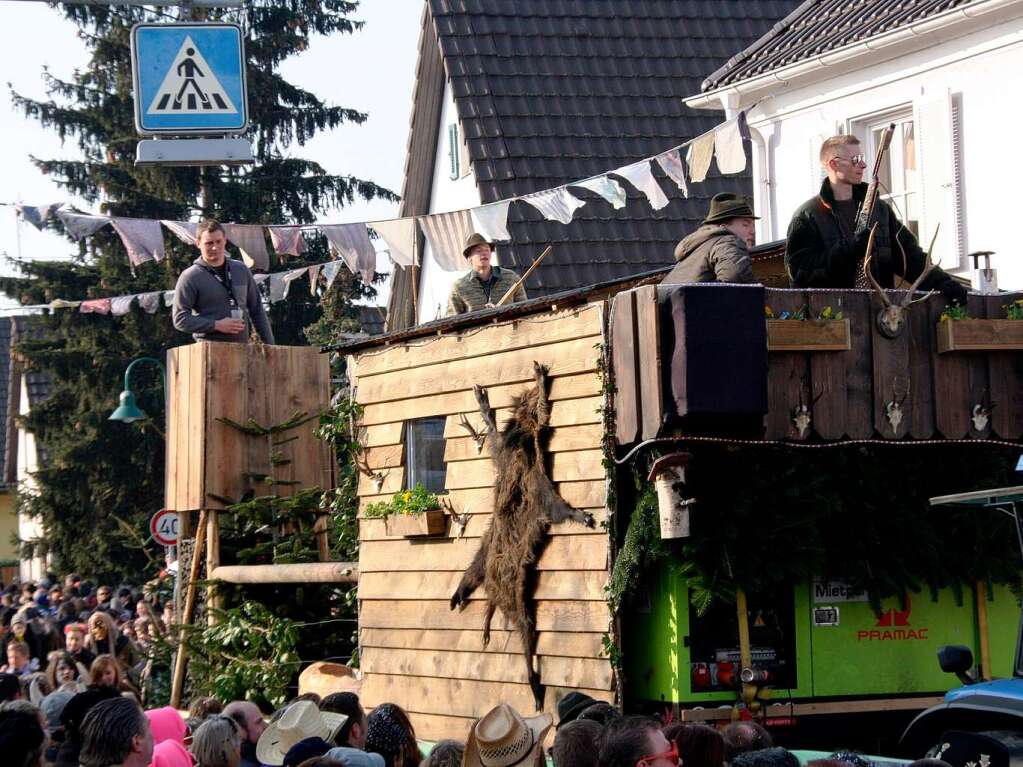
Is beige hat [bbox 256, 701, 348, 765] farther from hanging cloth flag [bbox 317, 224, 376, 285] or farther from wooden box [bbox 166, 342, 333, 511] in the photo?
hanging cloth flag [bbox 317, 224, 376, 285]

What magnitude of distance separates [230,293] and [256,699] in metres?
3.35

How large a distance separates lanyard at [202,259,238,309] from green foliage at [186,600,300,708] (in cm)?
253

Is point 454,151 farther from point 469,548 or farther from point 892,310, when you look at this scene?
point 892,310

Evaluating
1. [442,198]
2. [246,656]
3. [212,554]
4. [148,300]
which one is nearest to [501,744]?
[246,656]

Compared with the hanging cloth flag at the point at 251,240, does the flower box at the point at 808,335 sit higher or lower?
lower

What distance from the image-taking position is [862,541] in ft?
33.1

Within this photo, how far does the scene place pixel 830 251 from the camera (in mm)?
10320

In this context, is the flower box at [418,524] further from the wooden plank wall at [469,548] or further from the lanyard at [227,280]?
the lanyard at [227,280]

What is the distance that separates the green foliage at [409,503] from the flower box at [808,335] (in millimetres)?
3084

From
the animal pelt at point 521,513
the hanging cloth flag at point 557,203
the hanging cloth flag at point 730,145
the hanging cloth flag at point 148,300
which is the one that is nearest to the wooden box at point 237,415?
the hanging cloth flag at point 557,203

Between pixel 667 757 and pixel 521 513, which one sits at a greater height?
pixel 521 513

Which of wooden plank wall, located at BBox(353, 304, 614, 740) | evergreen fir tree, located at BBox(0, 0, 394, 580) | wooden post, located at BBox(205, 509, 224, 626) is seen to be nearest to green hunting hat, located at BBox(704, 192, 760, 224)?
wooden plank wall, located at BBox(353, 304, 614, 740)

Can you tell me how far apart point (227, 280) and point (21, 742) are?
8113 millimetres

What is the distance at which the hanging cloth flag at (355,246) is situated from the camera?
15812mm
